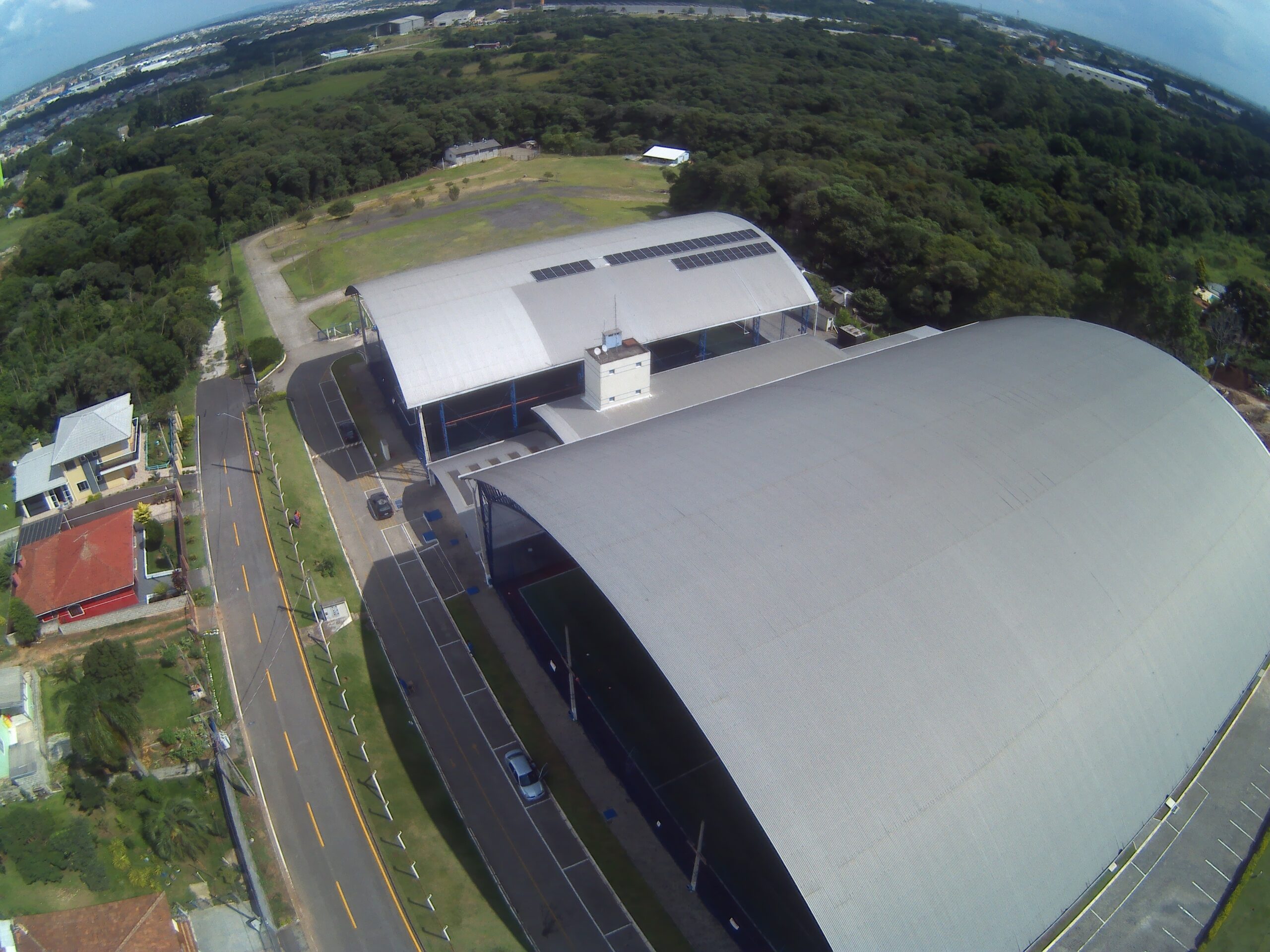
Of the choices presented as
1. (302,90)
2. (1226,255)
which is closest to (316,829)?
(1226,255)

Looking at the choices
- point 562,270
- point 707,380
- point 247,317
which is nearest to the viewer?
point 707,380

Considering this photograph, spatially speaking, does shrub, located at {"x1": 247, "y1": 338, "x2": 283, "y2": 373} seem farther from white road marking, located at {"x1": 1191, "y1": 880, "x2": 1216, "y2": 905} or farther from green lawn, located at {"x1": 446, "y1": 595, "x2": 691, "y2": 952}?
white road marking, located at {"x1": 1191, "y1": 880, "x2": 1216, "y2": 905}

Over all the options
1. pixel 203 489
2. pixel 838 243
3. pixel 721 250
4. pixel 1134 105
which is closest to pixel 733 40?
pixel 1134 105

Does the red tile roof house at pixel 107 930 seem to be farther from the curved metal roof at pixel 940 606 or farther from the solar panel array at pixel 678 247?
the solar panel array at pixel 678 247

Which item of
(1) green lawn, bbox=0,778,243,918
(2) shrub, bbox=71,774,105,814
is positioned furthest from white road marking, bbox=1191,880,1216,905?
(2) shrub, bbox=71,774,105,814

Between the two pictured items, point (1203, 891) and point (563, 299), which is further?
point (563, 299)

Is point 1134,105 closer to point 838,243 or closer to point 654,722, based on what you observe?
point 838,243

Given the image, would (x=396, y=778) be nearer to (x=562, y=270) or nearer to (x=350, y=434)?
(x=350, y=434)

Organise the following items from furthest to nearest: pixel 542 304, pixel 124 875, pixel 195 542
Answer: pixel 542 304
pixel 195 542
pixel 124 875
